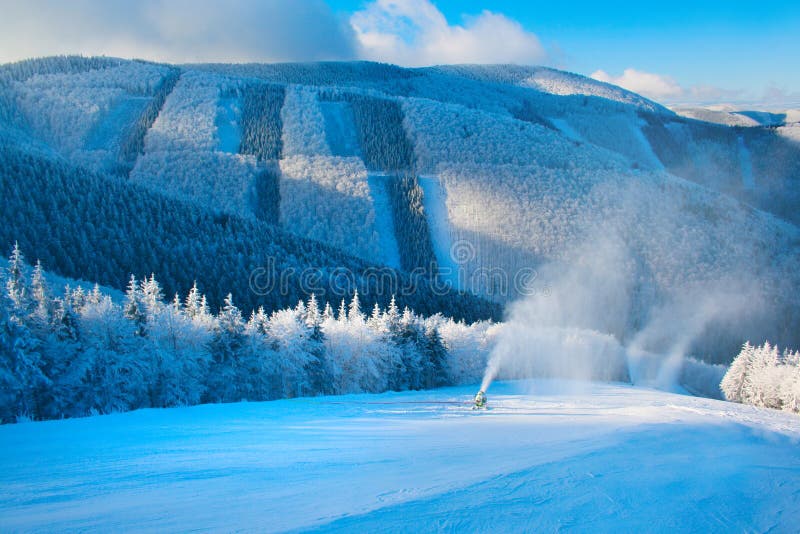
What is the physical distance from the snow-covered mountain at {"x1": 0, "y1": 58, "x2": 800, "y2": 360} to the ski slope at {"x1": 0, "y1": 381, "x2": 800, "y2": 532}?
57511 millimetres

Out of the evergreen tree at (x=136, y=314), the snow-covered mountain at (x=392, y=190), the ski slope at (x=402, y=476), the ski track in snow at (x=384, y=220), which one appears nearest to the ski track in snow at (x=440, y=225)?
the snow-covered mountain at (x=392, y=190)

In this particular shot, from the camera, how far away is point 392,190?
142m

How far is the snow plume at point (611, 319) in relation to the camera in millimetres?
61938

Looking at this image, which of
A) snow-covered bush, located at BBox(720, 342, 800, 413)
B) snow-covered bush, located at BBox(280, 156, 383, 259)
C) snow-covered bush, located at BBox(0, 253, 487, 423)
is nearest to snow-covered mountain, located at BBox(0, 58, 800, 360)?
snow-covered bush, located at BBox(280, 156, 383, 259)

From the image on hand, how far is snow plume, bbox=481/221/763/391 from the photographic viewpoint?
61.9 m

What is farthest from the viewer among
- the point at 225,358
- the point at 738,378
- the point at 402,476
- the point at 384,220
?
the point at 384,220

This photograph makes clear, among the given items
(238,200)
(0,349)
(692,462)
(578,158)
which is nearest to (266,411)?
(0,349)

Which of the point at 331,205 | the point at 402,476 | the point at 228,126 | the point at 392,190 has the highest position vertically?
the point at 228,126

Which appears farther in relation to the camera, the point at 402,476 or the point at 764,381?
the point at 764,381

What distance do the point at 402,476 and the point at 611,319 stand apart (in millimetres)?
100954

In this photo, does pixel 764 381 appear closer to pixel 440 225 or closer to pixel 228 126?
pixel 440 225

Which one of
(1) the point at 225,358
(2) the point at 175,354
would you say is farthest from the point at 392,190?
(2) the point at 175,354

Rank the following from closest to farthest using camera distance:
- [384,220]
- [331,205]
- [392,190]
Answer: [384,220]
[331,205]
[392,190]

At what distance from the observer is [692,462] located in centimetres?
1327
